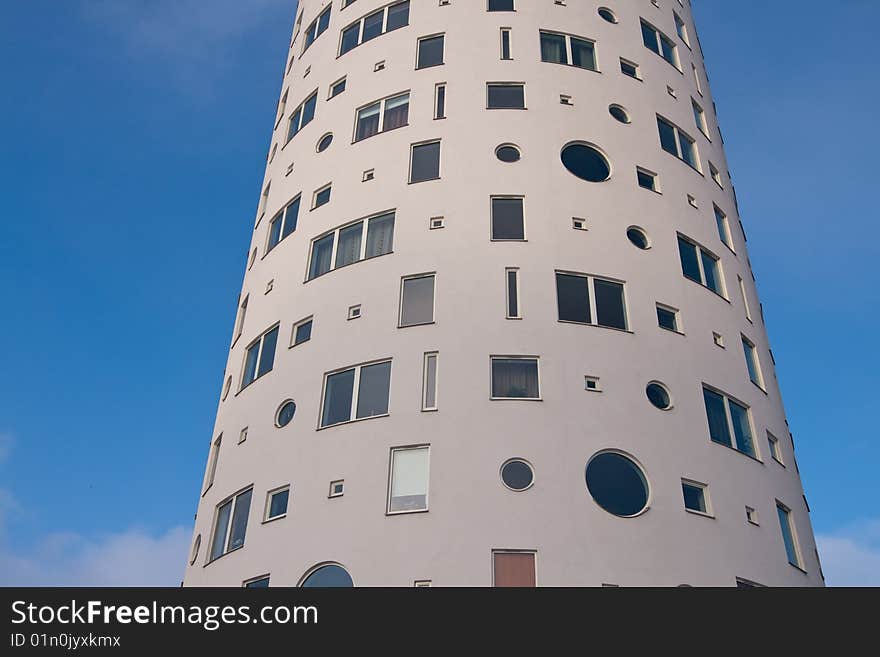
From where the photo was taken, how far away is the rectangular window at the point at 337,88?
3338cm

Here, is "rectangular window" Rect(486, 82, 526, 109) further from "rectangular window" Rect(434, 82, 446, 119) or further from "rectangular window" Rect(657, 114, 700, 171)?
"rectangular window" Rect(657, 114, 700, 171)

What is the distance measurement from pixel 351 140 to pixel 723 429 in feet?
48.2

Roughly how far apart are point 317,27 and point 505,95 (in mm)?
10929

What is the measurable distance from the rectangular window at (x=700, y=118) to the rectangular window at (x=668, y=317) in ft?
32.6

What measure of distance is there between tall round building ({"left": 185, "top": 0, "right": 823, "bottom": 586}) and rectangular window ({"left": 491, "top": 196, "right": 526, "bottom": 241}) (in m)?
0.11

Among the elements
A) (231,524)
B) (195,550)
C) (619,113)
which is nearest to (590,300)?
(619,113)

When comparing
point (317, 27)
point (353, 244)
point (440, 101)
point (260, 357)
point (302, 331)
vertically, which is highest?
point (317, 27)

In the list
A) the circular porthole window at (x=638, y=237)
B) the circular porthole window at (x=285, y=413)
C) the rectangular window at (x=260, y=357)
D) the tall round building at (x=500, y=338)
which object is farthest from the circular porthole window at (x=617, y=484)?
the rectangular window at (x=260, y=357)

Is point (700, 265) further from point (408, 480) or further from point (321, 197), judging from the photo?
point (321, 197)

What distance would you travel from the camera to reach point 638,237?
1107 inches

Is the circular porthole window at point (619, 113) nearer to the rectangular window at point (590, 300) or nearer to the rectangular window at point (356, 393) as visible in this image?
the rectangular window at point (590, 300)
